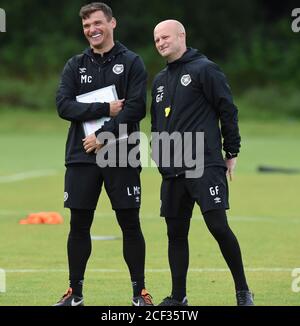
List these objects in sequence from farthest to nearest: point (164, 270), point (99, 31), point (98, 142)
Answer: point (164, 270) < point (99, 31) < point (98, 142)

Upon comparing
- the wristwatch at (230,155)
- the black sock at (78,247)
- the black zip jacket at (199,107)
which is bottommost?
the black sock at (78,247)

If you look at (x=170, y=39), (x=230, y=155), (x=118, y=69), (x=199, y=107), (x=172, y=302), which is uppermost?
(x=170, y=39)

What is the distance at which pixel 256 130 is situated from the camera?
3959 cm

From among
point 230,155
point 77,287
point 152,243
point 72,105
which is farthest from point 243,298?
point 152,243

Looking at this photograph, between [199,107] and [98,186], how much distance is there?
3.23ft

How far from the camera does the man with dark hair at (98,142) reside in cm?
900

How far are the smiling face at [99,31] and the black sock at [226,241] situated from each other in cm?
152

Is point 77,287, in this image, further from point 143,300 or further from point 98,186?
point 98,186

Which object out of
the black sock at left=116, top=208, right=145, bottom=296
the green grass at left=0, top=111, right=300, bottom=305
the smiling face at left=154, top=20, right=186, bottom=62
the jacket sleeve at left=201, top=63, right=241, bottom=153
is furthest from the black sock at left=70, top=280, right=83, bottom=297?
the smiling face at left=154, top=20, right=186, bottom=62

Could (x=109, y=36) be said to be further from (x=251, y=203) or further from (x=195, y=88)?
(x=251, y=203)

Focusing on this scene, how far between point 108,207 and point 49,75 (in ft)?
103

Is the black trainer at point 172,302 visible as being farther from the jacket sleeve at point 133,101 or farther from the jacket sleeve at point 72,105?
the jacket sleeve at point 72,105

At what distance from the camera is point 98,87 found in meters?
9.11

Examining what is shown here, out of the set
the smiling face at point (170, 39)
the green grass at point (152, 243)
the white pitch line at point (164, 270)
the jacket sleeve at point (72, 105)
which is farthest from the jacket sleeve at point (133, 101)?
the white pitch line at point (164, 270)
